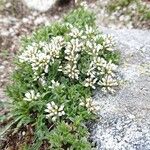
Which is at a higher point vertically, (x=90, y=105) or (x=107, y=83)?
(x=107, y=83)

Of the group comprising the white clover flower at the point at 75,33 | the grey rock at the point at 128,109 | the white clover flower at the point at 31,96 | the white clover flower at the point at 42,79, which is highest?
the white clover flower at the point at 75,33

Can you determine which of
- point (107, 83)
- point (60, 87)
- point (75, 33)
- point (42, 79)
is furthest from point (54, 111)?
point (75, 33)

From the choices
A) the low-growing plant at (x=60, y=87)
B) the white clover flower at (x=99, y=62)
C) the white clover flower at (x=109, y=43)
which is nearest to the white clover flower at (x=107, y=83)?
the low-growing plant at (x=60, y=87)

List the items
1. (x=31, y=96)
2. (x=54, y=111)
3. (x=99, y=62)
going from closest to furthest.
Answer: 1. (x=54, y=111)
2. (x=31, y=96)
3. (x=99, y=62)

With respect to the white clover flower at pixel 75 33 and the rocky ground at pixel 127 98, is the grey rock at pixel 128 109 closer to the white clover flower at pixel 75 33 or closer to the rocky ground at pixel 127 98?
the rocky ground at pixel 127 98

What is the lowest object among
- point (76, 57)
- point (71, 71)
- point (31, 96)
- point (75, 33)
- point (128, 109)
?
point (128, 109)

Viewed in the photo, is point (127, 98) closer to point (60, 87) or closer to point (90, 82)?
point (90, 82)

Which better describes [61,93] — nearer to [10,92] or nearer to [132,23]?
[10,92]
